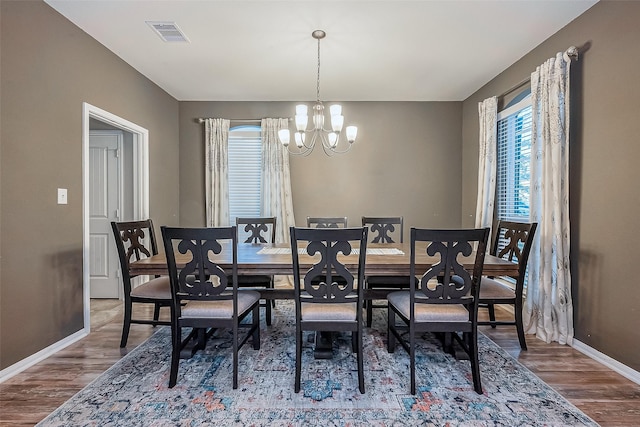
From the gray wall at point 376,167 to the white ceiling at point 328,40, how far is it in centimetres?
53

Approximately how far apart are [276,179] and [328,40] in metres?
2.06

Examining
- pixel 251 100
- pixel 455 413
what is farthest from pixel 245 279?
pixel 251 100

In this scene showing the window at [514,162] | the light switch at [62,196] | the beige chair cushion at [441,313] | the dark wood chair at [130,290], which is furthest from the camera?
the window at [514,162]

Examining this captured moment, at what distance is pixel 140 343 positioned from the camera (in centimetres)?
250

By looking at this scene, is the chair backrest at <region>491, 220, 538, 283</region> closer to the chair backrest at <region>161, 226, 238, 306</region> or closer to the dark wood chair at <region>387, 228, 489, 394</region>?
the dark wood chair at <region>387, 228, 489, 394</region>

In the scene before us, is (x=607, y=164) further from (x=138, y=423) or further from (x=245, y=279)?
(x=138, y=423)

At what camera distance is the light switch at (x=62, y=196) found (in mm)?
2445

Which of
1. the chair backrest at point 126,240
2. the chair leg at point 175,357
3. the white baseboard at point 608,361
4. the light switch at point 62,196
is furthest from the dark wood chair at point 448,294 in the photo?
the light switch at point 62,196

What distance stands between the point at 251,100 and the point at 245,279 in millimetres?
2733

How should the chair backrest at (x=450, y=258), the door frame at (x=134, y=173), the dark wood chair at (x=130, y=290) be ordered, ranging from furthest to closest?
the door frame at (x=134, y=173) < the dark wood chair at (x=130, y=290) < the chair backrest at (x=450, y=258)

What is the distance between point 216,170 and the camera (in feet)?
14.5

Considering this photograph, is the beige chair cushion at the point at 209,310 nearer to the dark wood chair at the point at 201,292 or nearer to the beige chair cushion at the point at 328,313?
the dark wood chair at the point at 201,292

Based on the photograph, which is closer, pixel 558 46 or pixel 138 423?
pixel 138 423

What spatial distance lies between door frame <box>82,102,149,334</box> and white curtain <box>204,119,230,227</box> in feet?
2.85
